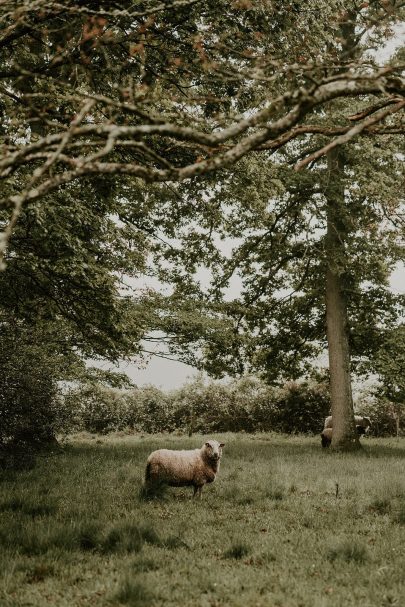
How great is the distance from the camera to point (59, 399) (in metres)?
12.8

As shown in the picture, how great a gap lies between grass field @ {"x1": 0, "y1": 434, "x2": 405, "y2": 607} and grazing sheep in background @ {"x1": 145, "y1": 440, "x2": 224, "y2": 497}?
31 cm

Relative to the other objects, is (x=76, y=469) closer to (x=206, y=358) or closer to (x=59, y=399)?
(x=59, y=399)

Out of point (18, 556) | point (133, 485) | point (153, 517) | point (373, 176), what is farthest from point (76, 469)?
→ point (373, 176)

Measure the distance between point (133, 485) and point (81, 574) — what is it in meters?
4.42

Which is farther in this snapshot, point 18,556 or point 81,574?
point 18,556

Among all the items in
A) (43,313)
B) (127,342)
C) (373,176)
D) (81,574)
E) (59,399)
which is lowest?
(81,574)

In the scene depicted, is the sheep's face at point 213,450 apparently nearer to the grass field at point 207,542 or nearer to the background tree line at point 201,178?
the grass field at point 207,542

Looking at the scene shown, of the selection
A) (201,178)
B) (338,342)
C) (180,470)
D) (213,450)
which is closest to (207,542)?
(180,470)

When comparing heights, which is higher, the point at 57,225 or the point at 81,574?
the point at 57,225

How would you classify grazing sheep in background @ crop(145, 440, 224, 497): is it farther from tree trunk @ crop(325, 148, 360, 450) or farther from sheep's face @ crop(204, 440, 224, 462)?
tree trunk @ crop(325, 148, 360, 450)

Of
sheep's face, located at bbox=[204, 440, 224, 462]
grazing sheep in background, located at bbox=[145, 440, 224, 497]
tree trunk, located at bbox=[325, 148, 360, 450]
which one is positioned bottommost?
grazing sheep in background, located at bbox=[145, 440, 224, 497]

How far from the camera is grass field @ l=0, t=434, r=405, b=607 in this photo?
4.83 metres

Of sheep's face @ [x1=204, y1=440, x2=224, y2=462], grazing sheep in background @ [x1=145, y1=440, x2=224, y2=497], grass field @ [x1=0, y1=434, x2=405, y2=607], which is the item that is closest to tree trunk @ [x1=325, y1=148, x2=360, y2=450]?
grass field @ [x1=0, y1=434, x2=405, y2=607]

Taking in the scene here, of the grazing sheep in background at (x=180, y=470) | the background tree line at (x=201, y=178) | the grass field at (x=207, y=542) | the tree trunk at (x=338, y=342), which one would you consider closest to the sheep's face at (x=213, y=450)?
the grazing sheep in background at (x=180, y=470)
